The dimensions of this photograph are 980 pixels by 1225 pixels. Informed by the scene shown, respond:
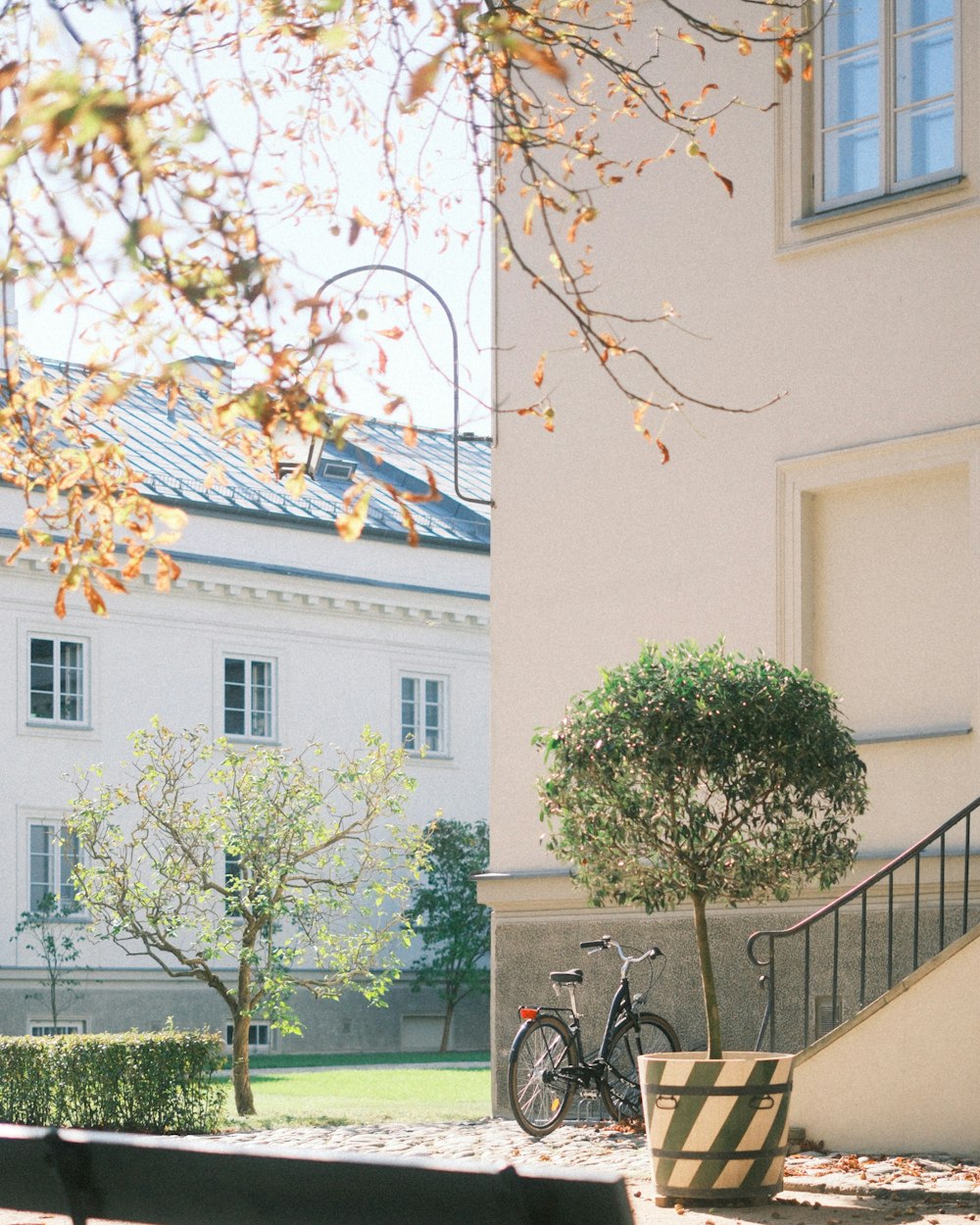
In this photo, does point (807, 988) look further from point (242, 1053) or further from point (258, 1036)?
point (258, 1036)

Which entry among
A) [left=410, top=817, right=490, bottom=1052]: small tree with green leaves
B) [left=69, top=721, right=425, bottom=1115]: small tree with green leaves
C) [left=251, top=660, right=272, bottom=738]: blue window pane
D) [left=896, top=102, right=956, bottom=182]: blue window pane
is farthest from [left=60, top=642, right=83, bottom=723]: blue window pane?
[left=896, top=102, right=956, bottom=182]: blue window pane

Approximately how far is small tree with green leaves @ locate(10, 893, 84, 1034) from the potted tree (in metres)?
24.7

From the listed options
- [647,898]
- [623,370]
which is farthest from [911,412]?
[647,898]

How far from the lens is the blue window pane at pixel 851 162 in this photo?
15.4m

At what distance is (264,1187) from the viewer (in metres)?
6.10

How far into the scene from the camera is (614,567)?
53.2 ft

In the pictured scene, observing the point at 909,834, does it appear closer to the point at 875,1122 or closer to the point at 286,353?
the point at 875,1122

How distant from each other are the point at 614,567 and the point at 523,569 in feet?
3.00

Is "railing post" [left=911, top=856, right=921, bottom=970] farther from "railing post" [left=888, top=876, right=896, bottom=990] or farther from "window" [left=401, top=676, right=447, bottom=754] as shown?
"window" [left=401, top=676, right=447, bottom=754]

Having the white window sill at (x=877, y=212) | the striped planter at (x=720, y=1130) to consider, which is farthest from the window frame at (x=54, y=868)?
the striped planter at (x=720, y=1130)

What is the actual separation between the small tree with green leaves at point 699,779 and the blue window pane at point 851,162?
5511mm

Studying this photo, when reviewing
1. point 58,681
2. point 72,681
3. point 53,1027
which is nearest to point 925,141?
point 58,681

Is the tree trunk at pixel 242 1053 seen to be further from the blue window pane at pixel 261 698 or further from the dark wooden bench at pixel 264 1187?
the blue window pane at pixel 261 698

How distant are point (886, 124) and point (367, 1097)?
12921 mm
